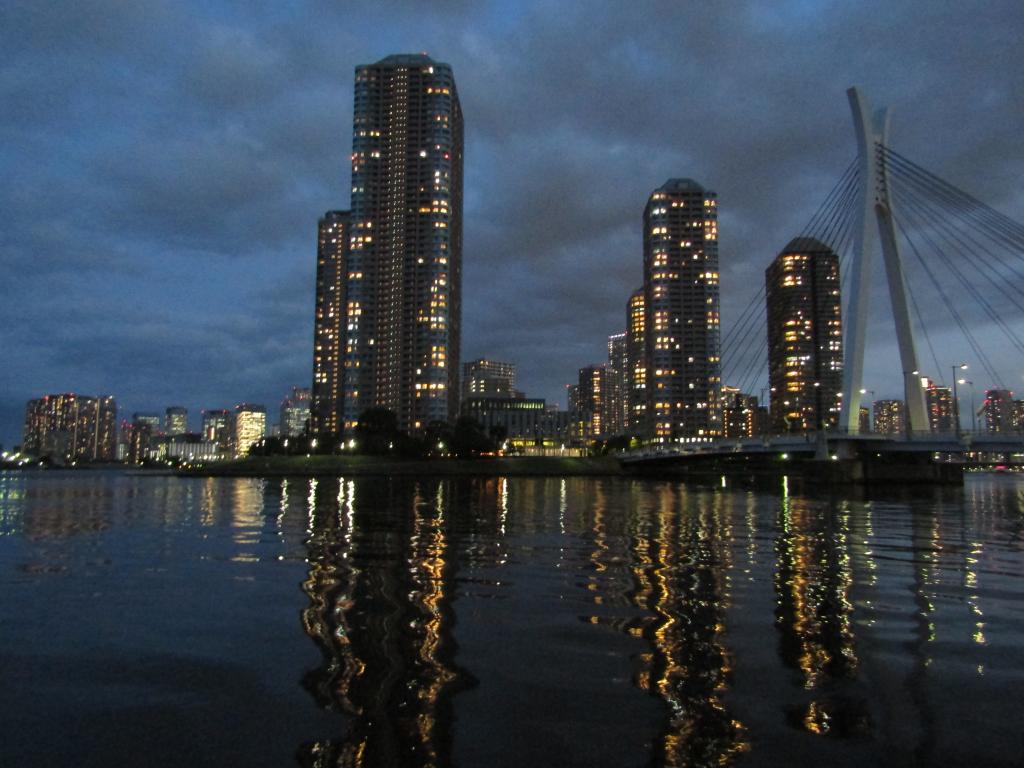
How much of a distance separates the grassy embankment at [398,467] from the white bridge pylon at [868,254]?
71.7 m

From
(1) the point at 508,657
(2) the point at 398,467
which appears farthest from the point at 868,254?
(2) the point at 398,467

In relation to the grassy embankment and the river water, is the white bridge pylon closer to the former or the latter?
the river water

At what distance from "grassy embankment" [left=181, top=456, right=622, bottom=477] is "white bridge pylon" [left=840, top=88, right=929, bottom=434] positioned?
7172 cm

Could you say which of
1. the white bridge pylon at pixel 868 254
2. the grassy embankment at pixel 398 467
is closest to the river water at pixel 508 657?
the white bridge pylon at pixel 868 254

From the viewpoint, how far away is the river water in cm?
654

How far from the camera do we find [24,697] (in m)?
7.82

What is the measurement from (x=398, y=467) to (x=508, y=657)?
4998 inches

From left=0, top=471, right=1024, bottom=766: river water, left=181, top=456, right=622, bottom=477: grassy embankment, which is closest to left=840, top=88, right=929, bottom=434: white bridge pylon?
left=0, top=471, right=1024, bottom=766: river water

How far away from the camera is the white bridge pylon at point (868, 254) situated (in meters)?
65.2

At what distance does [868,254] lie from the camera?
65.1 meters

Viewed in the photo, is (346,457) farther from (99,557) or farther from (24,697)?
(24,697)

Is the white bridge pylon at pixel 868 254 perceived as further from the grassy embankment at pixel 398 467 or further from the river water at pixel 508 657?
the grassy embankment at pixel 398 467

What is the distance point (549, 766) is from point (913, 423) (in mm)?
79931

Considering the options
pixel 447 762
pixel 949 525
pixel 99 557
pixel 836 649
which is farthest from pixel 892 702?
pixel 949 525
